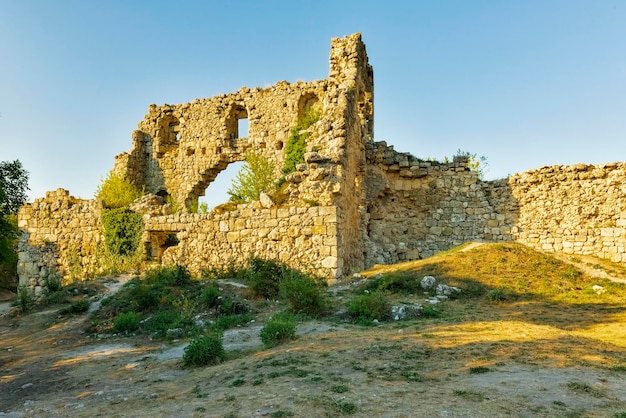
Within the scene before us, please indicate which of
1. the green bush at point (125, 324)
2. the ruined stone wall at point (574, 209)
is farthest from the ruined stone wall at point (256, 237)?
the ruined stone wall at point (574, 209)

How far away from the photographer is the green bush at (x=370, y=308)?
28.0 feet

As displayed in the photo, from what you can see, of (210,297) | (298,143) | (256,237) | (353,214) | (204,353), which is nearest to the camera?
(204,353)

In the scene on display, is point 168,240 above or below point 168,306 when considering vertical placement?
above

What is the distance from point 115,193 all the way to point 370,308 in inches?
511

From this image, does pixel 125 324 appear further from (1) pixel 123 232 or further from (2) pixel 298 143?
(2) pixel 298 143

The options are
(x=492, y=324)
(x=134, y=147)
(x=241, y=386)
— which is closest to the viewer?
(x=241, y=386)

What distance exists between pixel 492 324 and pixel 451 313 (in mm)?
1410

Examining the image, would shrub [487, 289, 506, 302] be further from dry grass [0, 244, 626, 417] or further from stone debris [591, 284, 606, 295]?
stone debris [591, 284, 606, 295]

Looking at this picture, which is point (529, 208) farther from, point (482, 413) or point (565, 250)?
point (482, 413)

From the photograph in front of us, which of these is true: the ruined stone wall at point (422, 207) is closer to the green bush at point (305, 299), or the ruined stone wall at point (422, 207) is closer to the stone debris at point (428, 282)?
the stone debris at point (428, 282)

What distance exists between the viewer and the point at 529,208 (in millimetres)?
15938

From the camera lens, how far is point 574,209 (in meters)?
15.2

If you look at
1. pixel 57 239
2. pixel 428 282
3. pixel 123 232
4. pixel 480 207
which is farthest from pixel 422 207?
pixel 57 239

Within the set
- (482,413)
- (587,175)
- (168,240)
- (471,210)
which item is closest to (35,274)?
(168,240)
